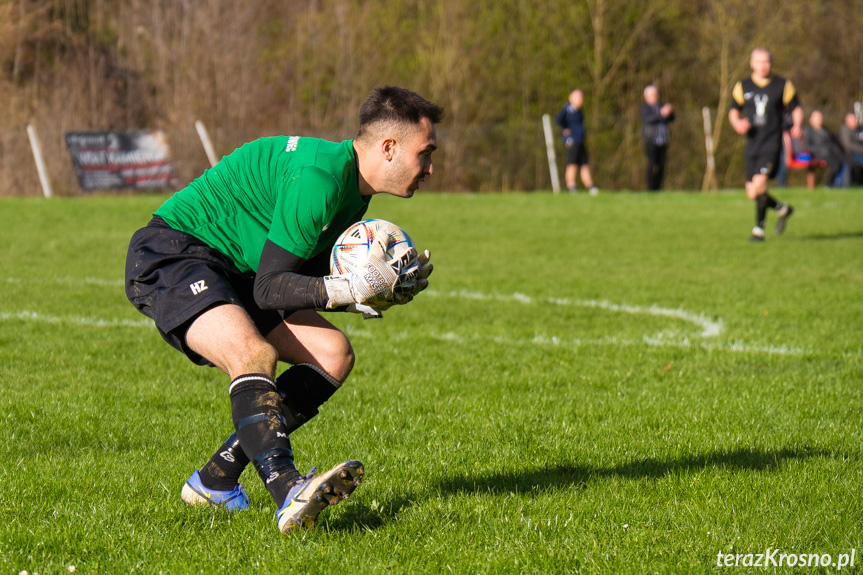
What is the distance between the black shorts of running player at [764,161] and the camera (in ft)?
47.3

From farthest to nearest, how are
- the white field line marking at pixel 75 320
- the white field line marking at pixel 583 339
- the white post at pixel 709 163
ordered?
1. the white post at pixel 709 163
2. the white field line marking at pixel 75 320
3. the white field line marking at pixel 583 339

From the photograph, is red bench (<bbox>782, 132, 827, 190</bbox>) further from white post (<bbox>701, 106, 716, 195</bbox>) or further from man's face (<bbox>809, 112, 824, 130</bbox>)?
white post (<bbox>701, 106, 716, 195</bbox>)

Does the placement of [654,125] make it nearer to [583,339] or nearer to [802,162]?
[802,162]

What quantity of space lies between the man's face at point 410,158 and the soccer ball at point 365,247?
0.22 meters

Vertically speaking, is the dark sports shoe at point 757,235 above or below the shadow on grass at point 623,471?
below

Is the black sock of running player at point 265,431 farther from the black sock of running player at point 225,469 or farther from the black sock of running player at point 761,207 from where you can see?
the black sock of running player at point 761,207

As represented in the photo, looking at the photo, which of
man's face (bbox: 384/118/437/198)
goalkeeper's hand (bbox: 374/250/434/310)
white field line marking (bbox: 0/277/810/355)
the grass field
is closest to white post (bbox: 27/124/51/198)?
the grass field

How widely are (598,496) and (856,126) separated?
93.4 feet

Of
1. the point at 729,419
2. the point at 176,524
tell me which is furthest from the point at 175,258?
the point at 729,419

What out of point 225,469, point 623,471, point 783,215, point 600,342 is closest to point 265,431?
point 225,469

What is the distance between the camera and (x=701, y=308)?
31.3ft

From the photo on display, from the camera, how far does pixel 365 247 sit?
3.69 m

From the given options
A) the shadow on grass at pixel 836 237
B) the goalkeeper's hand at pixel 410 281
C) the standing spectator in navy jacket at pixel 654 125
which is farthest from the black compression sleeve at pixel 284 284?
the standing spectator in navy jacket at pixel 654 125

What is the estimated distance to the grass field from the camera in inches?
143
